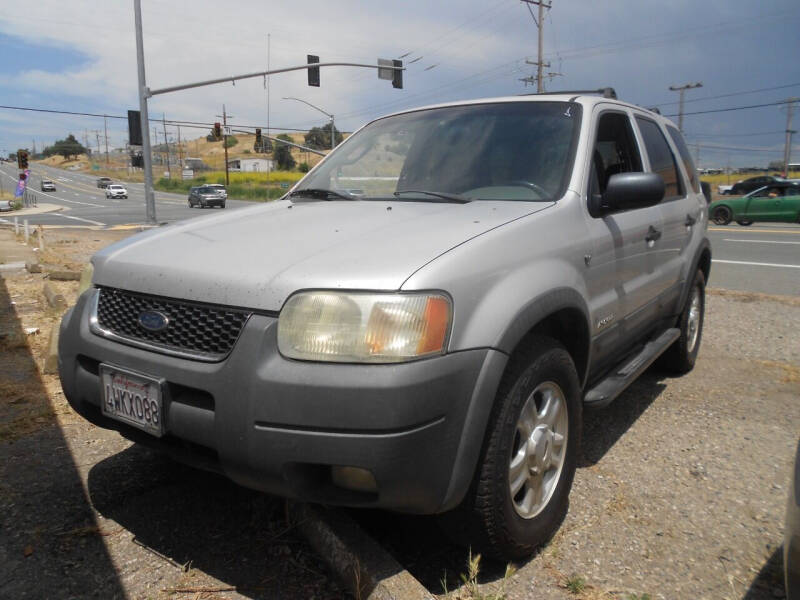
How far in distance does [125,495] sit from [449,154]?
2.25 metres

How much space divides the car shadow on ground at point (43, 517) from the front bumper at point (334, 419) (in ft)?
2.40

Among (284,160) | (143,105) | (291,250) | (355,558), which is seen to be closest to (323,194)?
(291,250)

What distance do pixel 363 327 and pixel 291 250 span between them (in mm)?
481

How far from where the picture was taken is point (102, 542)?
2.48 metres

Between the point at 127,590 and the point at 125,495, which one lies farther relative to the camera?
the point at 125,495

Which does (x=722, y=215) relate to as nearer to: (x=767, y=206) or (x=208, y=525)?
(x=767, y=206)

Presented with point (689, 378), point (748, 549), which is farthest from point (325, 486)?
point (689, 378)

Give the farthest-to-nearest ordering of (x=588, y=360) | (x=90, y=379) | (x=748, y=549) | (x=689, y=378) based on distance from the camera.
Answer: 1. (x=689, y=378)
2. (x=588, y=360)
3. (x=748, y=549)
4. (x=90, y=379)

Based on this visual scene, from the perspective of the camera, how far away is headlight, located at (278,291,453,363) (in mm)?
1839

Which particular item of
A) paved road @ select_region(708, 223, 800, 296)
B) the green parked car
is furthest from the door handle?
the green parked car

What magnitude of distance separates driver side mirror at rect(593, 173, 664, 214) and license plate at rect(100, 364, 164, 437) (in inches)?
80.0

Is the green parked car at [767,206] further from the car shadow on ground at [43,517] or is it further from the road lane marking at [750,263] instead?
the car shadow on ground at [43,517]

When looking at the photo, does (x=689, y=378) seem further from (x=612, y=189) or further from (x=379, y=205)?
(x=379, y=205)

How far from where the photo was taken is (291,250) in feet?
7.10
